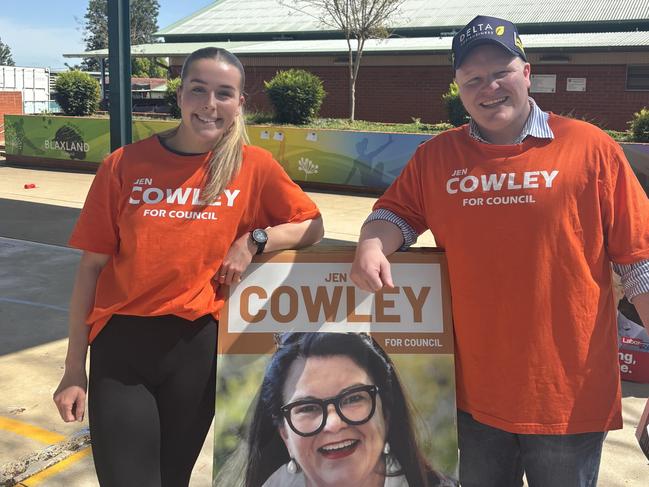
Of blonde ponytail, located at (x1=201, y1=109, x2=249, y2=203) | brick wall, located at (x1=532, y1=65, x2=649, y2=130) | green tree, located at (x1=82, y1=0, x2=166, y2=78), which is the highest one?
green tree, located at (x1=82, y1=0, x2=166, y2=78)

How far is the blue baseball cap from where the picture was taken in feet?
6.53

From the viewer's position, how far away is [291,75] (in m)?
18.5

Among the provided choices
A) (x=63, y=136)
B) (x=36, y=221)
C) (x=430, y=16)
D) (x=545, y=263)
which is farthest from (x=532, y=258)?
(x=430, y=16)

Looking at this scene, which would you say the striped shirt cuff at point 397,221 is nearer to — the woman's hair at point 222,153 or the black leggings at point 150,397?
the woman's hair at point 222,153

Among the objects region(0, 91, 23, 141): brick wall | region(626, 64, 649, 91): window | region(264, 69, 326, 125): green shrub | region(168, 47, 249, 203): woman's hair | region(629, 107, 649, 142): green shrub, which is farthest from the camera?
region(0, 91, 23, 141): brick wall

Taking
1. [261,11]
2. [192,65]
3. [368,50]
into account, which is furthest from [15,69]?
[192,65]

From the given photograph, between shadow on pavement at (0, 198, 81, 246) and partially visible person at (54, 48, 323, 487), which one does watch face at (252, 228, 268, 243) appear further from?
shadow on pavement at (0, 198, 81, 246)

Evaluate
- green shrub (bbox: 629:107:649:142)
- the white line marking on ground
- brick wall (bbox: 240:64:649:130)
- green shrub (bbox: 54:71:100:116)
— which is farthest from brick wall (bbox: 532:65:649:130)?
the white line marking on ground

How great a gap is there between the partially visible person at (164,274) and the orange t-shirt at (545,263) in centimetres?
68

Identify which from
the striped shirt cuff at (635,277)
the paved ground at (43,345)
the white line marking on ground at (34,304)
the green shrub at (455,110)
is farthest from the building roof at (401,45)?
the striped shirt cuff at (635,277)

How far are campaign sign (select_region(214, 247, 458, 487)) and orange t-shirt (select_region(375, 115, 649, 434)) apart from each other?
0.65 ft

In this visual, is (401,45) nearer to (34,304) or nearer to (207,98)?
(34,304)

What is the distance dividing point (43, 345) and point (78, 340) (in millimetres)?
3667

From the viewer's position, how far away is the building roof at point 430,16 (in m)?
22.0
